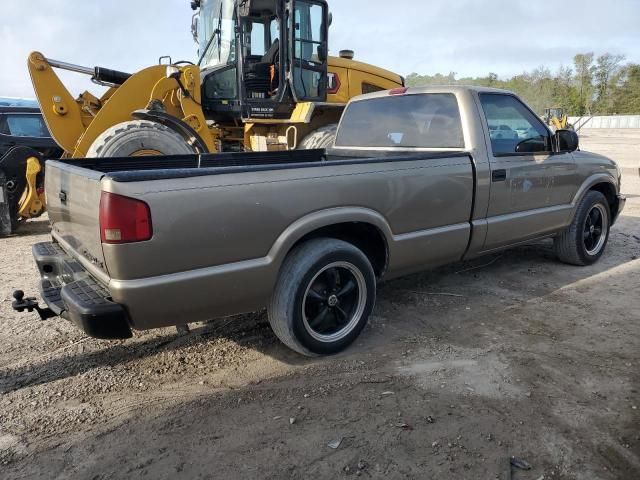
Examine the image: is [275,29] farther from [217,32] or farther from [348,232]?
[348,232]

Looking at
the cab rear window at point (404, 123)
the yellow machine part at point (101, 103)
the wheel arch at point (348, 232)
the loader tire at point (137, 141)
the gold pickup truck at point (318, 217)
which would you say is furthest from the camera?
the yellow machine part at point (101, 103)

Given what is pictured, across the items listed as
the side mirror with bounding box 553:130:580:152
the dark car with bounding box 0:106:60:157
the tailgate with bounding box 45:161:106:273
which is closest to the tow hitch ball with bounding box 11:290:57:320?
the tailgate with bounding box 45:161:106:273

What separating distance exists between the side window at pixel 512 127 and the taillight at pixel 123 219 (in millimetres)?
3103

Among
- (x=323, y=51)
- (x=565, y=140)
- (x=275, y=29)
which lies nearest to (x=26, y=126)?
(x=275, y=29)

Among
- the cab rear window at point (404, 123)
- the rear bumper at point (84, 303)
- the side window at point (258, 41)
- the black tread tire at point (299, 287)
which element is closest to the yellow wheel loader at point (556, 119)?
the side window at point (258, 41)

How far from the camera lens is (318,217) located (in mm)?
3279

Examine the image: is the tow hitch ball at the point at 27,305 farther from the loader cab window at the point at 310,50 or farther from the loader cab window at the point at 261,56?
the loader cab window at the point at 310,50

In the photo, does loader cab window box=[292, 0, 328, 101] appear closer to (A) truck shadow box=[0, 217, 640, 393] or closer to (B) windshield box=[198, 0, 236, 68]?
(B) windshield box=[198, 0, 236, 68]

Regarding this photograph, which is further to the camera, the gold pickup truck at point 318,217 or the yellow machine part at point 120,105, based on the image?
the yellow machine part at point 120,105

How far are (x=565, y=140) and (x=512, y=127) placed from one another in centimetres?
58

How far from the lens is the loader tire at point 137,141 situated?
632 cm

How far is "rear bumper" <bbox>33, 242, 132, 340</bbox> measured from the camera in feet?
8.83

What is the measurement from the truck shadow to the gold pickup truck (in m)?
0.33

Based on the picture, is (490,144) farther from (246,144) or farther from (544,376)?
(246,144)
